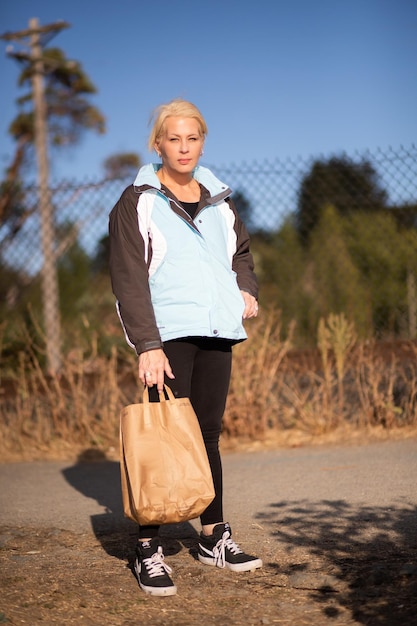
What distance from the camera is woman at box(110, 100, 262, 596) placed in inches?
121

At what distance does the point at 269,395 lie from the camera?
20.9 feet

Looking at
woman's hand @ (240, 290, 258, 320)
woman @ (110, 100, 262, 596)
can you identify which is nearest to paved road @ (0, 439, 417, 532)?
woman @ (110, 100, 262, 596)

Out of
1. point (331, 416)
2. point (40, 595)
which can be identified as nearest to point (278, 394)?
point (331, 416)

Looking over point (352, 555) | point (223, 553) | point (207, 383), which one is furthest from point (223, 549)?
point (207, 383)

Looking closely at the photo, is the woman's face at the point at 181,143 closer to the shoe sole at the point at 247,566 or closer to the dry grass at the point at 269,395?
the shoe sole at the point at 247,566

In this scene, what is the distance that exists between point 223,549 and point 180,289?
110 centimetres

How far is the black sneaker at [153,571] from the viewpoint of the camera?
9.89 ft

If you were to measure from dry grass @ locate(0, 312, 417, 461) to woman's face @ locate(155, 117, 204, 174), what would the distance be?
3.04 metres

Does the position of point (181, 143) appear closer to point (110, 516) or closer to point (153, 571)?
point (153, 571)

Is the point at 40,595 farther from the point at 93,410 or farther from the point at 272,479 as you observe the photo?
the point at 93,410

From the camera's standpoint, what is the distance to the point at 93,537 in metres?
3.93

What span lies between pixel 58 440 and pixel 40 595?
3581 millimetres

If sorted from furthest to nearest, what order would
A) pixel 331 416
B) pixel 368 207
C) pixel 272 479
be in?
pixel 368 207 < pixel 331 416 < pixel 272 479

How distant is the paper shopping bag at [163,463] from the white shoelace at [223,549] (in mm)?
332
